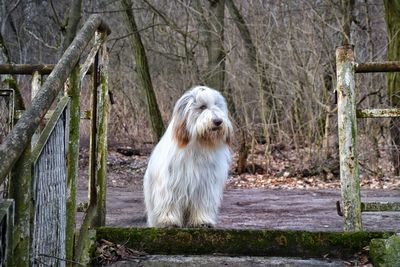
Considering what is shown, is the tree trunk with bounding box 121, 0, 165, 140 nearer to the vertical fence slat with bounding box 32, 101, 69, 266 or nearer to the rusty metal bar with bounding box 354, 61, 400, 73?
the rusty metal bar with bounding box 354, 61, 400, 73

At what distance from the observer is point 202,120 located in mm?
4766

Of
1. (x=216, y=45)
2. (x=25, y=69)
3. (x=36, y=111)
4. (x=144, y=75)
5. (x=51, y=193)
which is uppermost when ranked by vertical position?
(x=216, y=45)

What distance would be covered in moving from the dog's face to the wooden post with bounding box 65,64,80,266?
171cm

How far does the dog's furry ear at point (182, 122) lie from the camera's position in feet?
15.6

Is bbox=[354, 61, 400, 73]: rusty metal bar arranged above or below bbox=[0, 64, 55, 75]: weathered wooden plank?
below

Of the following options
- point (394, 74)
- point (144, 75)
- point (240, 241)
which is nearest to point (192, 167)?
point (240, 241)

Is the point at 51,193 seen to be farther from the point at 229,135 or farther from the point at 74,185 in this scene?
the point at 229,135

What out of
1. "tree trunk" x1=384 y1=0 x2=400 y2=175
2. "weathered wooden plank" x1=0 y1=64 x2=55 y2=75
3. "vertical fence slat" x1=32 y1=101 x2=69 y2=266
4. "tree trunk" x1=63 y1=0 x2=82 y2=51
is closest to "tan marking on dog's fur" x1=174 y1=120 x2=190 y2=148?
"weathered wooden plank" x1=0 y1=64 x2=55 y2=75

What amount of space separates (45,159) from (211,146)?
7.67 ft

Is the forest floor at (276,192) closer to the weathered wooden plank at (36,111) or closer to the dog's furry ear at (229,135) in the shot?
the dog's furry ear at (229,135)

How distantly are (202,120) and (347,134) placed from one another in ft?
3.66

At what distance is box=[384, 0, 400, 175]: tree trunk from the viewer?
9.30 m

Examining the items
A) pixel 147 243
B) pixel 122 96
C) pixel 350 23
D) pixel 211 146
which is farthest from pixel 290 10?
pixel 147 243

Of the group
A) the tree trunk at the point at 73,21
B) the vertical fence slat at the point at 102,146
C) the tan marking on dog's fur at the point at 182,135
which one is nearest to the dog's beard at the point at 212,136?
the tan marking on dog's fur at the point at 182,135
